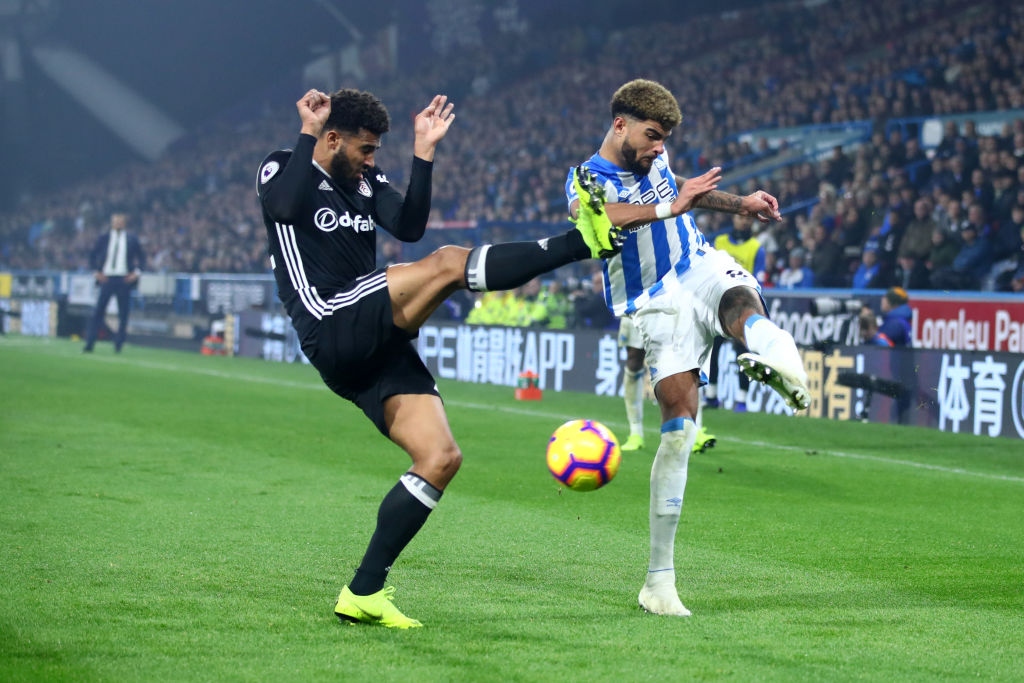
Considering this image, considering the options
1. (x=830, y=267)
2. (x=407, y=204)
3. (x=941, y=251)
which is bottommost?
(x=407, y=204)

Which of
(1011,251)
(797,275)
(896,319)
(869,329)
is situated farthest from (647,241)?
(797,275)

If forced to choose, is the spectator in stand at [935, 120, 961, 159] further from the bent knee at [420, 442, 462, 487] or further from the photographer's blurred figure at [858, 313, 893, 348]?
the bent knee at [420, 442, 462, 487]

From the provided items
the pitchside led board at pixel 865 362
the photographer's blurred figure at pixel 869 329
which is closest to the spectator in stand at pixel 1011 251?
the pitchside led board at pixel 865 362

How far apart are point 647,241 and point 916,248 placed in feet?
38.2

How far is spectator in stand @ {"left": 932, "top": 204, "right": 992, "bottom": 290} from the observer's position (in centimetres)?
1516

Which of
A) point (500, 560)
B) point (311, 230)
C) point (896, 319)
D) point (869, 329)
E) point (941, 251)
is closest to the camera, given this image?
point (311, 230)

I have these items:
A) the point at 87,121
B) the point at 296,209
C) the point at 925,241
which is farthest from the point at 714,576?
the point at 87,121

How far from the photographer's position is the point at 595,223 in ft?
14.6

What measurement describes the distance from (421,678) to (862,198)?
15.6 m

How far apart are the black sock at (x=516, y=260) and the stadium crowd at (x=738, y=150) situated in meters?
Answer: 11.8

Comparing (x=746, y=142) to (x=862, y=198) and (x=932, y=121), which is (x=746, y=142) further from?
(x=862, y=198)

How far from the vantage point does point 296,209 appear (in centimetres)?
454

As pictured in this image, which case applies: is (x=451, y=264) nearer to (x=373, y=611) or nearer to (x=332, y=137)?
(x=332, y=137)

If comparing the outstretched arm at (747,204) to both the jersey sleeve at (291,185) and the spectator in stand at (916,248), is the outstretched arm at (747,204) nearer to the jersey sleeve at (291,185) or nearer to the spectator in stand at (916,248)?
the jersey sleeve at (291,185)
